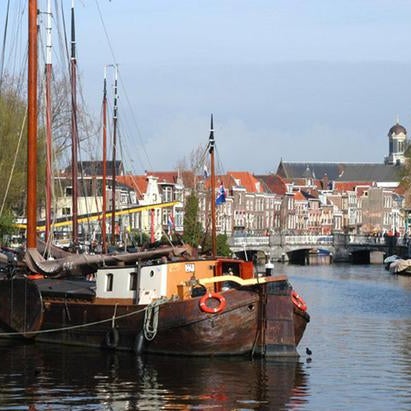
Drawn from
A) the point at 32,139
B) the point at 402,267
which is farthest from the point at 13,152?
the point at 402,267

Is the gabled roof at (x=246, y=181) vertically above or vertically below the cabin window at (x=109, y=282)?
above

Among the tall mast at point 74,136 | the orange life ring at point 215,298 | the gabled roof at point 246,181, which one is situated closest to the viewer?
the orange life ring at point 215,298

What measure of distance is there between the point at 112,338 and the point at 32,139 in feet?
22.7

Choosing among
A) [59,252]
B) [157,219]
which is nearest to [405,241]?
[157,219]

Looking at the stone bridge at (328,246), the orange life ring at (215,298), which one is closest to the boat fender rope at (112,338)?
the orange life ring at (215,298)

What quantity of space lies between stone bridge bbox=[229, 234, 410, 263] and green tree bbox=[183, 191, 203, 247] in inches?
1512

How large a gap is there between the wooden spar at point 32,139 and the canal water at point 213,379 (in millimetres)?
3699

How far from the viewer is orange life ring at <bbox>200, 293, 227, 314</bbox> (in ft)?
Answer: 113

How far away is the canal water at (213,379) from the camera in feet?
93.9

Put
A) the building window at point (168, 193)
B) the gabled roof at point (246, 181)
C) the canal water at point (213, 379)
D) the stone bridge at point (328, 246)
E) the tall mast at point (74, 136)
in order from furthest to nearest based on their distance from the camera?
the gabled roof at point (246, 181) < the building window at point (168, 193) < the stone bridge at point (328, 246) < the tall mast at point (74, 136) < the canal water at point (213, 379)

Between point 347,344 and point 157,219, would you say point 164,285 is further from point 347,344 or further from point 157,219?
point 157,219

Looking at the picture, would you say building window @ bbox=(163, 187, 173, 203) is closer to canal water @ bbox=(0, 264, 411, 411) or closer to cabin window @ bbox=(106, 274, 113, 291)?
canal water @ bbox=(0, 264, 411, 411)

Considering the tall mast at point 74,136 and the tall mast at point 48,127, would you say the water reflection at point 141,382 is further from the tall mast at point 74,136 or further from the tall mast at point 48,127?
the tall mast at point 74,136

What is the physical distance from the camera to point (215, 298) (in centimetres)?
3444
